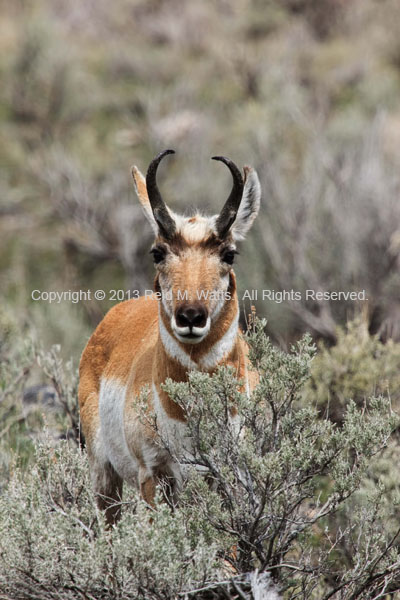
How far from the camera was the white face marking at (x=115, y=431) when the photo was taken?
5234mm

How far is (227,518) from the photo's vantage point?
4.06 metres

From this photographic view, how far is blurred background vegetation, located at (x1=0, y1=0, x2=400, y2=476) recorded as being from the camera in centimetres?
1190

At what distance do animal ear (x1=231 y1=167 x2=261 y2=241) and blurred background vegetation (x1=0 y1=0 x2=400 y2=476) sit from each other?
20.4 inches

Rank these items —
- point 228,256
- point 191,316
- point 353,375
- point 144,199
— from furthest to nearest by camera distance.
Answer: point 353,375
point 144,199
point 228,256
point 191,316

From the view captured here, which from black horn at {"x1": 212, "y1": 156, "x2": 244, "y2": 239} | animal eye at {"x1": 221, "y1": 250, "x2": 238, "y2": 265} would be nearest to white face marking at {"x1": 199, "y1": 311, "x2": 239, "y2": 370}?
animal eye at {"x1": 221, "y1": 250, "x2": 238, "y2": 265}

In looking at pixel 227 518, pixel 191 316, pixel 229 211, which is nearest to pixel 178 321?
pixel 191 316

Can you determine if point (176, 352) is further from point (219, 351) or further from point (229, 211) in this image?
point (229, 211)

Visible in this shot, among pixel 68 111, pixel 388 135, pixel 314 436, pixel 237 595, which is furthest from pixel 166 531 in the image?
pixel 68 111

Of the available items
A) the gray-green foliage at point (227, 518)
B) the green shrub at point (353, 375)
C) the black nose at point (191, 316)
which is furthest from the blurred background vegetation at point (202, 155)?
Result: the black nose at point (191, 316)

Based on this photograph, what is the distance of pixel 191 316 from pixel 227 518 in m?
1.05

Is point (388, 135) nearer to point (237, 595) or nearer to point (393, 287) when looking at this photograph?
point (393, 287)

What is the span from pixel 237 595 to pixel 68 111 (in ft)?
71.2

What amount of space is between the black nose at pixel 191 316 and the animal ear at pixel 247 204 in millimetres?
928

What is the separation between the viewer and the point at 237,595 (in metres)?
4.07
